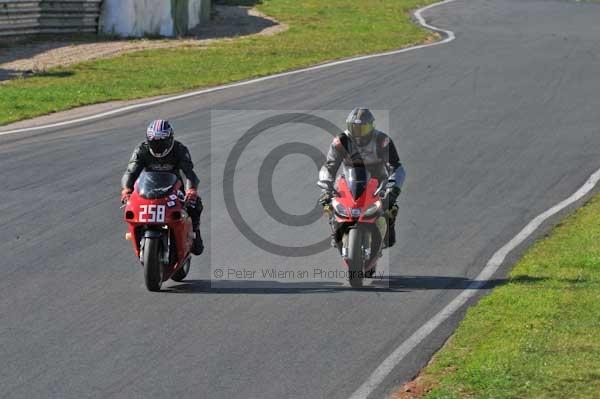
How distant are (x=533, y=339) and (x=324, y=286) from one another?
3.03 m

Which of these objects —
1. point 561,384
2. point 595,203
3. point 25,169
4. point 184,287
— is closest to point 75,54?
point 25,169

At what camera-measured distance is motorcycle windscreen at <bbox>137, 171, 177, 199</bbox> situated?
1216 cm

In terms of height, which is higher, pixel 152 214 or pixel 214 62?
pixel 152 214

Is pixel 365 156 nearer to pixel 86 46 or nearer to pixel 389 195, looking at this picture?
pixel 389 195

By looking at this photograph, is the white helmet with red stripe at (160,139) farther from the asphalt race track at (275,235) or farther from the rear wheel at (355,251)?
the rear wheel at (355,251)

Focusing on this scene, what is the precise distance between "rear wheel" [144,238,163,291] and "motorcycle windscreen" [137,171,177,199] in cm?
47

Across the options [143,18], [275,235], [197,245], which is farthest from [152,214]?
[143,18]

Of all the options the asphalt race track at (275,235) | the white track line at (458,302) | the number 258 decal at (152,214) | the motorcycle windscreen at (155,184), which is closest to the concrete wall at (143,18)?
the asphalt race track at (275,235)

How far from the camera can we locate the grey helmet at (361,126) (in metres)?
12.7

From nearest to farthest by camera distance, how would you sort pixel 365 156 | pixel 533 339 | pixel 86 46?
pixel 533 339 → pixel 365 156 → pixel 86 46

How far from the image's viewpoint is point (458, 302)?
12164 millimetres

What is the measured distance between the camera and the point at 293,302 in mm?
12016

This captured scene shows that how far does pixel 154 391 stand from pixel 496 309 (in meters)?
4.03

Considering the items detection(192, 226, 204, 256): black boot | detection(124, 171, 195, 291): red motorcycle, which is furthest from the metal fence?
detection(124, 171, 195, 291): red motorcycle
